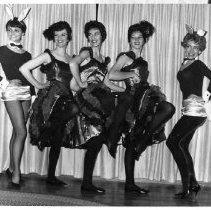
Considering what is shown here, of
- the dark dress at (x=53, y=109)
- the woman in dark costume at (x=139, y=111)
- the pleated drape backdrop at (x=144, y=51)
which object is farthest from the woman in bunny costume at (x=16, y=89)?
the woman in dark costume at (x=139, y=111)

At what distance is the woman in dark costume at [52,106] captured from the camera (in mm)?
3596

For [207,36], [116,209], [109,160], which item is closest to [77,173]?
[109,160]

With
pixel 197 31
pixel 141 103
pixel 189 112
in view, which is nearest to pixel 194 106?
pixel 189 112

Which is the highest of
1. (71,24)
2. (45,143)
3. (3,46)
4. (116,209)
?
(71,24)

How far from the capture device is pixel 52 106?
360 centimetres

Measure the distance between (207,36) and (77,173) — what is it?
171 cm

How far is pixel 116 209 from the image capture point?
306cm

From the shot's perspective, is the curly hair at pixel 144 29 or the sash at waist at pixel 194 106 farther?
the curly hair at pixel 144 29

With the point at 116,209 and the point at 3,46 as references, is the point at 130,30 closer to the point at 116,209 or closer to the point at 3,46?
the point at 3,46

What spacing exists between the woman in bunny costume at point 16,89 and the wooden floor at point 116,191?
0.18 metres

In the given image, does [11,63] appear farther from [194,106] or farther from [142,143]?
[194,106]

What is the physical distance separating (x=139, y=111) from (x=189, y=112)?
0.40m

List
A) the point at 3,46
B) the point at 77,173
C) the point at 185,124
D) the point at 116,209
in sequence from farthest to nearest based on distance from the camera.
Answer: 1. the point at 77,173
2. the point at 3,46
3. the point at 185,124
4. the point at 116,209

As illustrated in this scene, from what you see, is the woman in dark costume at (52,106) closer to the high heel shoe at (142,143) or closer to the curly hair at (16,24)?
the curly hair at (16,24)
